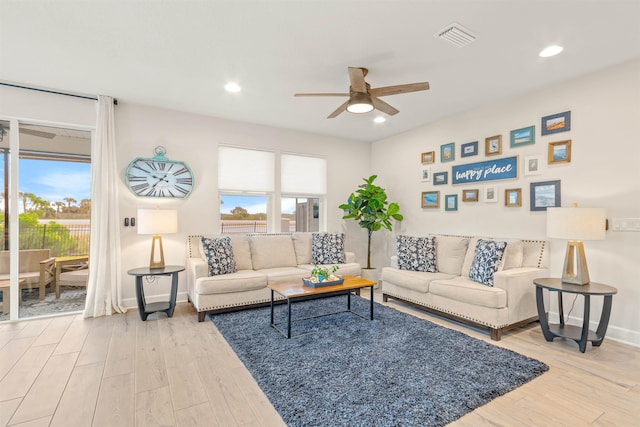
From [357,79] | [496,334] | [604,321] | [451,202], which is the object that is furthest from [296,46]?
[604,321]

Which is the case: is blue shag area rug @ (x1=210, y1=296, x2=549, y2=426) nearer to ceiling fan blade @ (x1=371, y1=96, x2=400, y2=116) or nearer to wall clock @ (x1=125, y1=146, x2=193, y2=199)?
wall clock @ (x1=125, y1=146, x2=193, y2=199)

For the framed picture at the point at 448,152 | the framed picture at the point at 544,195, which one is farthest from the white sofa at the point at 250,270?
the framed picture at the point at 544,195

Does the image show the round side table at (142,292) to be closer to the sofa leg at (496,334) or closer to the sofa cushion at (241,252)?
the sofa cushion at (241,252)

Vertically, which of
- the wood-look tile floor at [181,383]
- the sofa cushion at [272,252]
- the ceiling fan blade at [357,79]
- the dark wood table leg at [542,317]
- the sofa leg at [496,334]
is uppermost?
the ceiling fan blade at [357,79]

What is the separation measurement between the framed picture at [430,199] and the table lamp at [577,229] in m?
1.91

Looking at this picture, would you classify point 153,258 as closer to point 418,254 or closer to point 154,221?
point 154,221

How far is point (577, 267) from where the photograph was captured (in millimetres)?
2934

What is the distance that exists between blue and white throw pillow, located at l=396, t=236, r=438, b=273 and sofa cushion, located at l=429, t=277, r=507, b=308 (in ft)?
1.49

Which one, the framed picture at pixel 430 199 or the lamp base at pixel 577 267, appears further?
the framed picture at pixel 430 199

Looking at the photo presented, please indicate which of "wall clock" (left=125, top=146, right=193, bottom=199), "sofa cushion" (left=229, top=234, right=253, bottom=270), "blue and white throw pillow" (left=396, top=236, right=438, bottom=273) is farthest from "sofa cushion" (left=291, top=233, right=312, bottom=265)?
"wall clock" (left=125, top=146, right=193, bottom=199)

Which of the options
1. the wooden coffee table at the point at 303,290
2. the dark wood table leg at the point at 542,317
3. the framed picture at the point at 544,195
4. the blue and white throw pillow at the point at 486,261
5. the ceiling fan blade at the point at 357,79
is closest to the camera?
the ceiling fan blade at the point at 357,79

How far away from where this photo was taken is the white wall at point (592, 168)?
298cm

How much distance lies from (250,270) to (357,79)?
2820mm

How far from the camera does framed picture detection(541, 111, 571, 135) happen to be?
3.40 m
